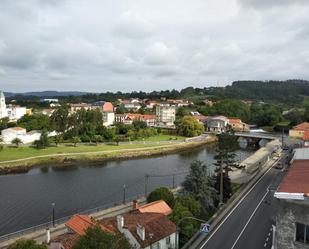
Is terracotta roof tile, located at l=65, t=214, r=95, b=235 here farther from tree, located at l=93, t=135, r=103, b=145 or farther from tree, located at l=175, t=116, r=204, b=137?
tree, located at l=175, t=116, r=204, b=137

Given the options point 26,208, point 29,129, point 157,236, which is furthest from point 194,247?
point 29,129

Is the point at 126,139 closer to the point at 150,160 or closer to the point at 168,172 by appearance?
the point at 150,160

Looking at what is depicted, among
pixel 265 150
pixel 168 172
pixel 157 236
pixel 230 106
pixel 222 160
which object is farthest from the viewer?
pixel 230 106

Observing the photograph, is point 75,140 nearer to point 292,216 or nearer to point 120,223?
point 120,223

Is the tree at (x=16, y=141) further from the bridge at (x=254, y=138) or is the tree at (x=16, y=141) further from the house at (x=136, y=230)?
the bridge at (x=254, y=138)

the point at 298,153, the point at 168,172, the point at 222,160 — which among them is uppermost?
the point at 298,153

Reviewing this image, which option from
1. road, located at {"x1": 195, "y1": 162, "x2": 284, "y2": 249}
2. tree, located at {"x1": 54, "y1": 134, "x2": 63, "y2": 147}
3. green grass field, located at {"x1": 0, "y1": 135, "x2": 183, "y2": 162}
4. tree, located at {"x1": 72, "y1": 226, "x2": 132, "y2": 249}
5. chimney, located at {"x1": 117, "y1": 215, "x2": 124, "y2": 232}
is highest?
tree, located at {"x1": 72, "y1": 226, "x2": 132, "y2": 249}

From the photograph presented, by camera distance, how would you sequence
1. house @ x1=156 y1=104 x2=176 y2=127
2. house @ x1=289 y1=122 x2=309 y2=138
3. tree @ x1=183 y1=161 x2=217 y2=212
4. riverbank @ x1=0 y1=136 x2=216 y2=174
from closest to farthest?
tree @ x1=183 y1=161 x2=217 y2=212 < riverbank @ x1=0 y1=136 x2=216 y2=174 < house @ x1=289 y1=122 x2=309 y2=138 < house @ x1=156 y1=104 x2=176 y2=127

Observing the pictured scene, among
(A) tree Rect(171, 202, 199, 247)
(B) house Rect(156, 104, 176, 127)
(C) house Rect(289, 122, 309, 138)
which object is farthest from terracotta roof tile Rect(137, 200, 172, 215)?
(B) house Rect(156, 104, 176, 127)
